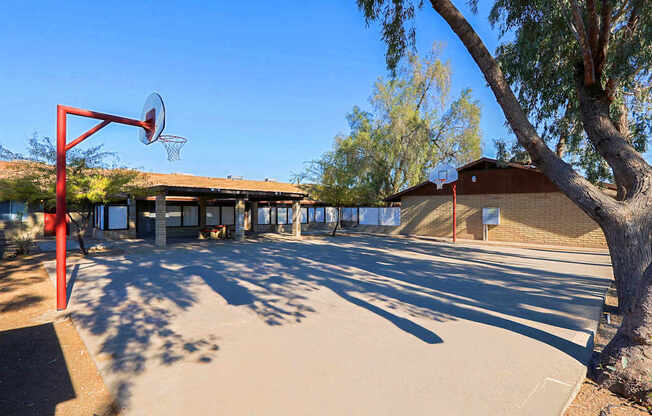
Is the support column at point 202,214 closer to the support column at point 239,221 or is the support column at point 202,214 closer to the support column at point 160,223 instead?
the support column at point 239,221

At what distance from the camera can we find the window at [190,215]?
22469mm

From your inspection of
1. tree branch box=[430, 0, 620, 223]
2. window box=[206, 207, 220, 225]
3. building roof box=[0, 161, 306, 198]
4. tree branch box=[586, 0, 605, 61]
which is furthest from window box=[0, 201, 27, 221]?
tree branch box=[586, 0, 605, 61]

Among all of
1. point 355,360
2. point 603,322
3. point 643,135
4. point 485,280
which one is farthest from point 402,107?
point 355,360

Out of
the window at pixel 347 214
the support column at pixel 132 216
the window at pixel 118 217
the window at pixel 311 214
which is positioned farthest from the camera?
the window at pixel 347 214

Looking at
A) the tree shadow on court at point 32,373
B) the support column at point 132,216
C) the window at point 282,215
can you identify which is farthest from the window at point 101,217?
the tree shadow on court at point 32,373

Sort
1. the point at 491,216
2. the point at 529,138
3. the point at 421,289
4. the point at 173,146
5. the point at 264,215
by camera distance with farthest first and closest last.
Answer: the point at 264,215 < the point at 491,216 < the point at 173,146 < the point at 421,289 < the point at 529,138

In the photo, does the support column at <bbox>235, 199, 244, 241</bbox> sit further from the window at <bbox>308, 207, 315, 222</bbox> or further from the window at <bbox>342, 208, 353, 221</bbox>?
the window at <bbox>342, 208, 353, 221</bbox>

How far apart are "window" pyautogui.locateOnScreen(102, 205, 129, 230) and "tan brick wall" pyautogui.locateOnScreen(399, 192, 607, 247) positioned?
1798 centimetres

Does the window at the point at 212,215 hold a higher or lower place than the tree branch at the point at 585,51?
lower

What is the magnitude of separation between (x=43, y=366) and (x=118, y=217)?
694 inches

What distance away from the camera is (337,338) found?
4.70 m

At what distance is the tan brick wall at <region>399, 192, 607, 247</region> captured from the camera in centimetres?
1633

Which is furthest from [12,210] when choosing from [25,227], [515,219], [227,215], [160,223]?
[515,219]

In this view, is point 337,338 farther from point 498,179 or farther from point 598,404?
point 498,179
